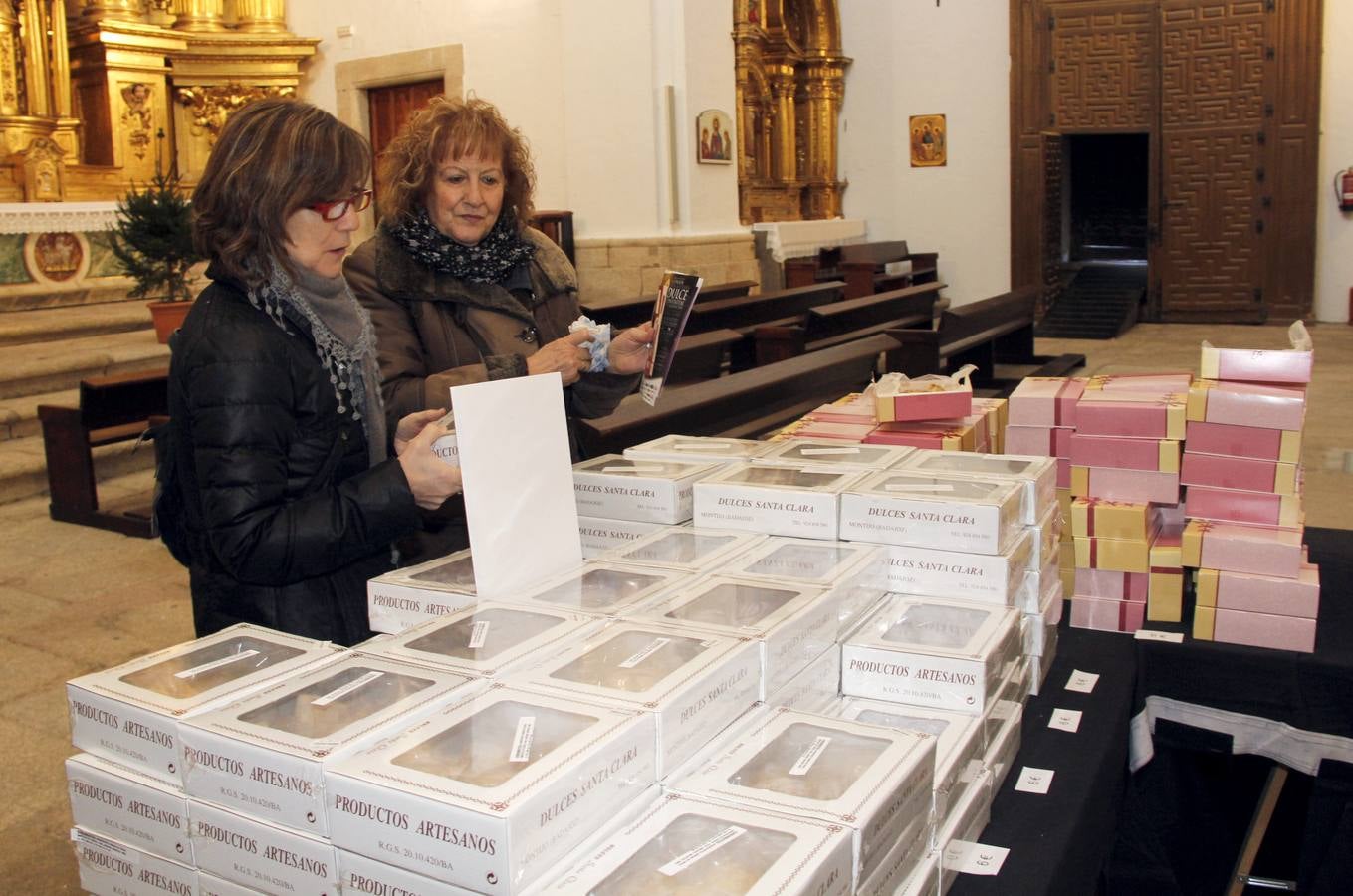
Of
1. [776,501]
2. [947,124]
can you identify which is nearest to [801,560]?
[776,501]

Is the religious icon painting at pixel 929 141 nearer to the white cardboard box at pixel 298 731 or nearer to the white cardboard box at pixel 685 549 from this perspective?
the white cardboard box at pixel 685 549

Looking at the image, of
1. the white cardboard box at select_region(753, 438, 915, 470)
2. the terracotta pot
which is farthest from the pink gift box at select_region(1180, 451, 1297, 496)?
the terracotta pot

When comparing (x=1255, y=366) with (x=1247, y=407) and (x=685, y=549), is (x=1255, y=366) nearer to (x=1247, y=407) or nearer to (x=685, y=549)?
(x=1247, y=407)

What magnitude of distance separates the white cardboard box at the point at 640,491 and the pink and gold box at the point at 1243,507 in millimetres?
1180

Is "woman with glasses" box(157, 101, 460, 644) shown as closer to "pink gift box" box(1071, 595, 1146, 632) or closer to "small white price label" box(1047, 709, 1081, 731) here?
"small white price label" box(1047, 709, 1081, 731)

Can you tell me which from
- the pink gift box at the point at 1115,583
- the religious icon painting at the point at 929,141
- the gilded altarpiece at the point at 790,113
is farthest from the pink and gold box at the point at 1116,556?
the religious icon painting at the point at 929,141

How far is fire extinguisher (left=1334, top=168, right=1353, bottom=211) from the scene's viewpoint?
1070 cm

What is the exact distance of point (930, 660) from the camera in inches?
59.4

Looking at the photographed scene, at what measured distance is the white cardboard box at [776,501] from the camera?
176 centimetres

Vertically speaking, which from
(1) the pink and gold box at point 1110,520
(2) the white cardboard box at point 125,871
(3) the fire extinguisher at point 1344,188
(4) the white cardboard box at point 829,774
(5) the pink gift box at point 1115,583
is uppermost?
(3) the fire extinguisher at point 1344,188

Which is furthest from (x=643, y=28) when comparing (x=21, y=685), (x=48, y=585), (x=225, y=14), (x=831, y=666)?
(x=831, y=666)

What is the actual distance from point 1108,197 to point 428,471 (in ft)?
50.7

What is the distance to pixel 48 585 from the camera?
4449 millimetres

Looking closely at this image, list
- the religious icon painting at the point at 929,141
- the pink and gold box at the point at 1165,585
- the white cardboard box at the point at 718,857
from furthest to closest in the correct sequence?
the religious icon painting at the point at 929,141 < the pink and gold box at the point at 1165,585 < the white cardboard box at the point at 718,857
